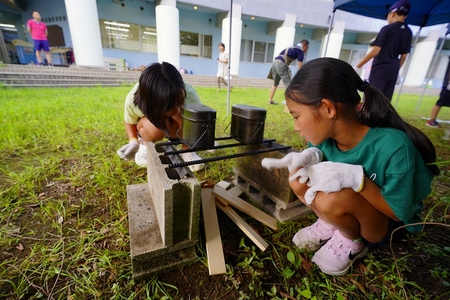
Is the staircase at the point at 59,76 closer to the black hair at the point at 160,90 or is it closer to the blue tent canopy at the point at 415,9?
the blue tent canopy at the point at 415,9

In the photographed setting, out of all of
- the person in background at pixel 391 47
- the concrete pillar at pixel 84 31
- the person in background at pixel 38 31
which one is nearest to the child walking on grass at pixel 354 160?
the person in background at pixel 391 47

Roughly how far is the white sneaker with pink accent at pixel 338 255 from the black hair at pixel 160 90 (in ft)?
4.18

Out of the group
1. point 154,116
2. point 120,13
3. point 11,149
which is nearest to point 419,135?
point 154,116

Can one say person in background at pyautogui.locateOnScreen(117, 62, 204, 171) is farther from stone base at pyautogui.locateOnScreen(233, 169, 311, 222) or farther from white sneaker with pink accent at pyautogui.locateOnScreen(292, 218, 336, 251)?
white sneaker with pink accent at pyautogui.locateOnScreen(292, 218, 336, 251)

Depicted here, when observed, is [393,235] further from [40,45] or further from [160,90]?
[40,45]

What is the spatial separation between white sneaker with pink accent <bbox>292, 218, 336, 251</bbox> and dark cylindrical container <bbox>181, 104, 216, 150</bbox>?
74cm

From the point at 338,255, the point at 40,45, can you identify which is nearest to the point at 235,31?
the point at 40,45

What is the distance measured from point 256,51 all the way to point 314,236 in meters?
14.7

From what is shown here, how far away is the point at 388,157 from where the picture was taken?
898 millimetres

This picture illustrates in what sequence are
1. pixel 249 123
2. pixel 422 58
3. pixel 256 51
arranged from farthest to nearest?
1. pixel 422 58
2. pixel 256 51
3. pixel 249 123

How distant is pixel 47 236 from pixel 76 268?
355 millimetres

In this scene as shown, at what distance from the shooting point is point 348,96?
956 mm

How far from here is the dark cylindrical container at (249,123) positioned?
1.29m

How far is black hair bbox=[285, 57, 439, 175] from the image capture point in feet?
3.03
